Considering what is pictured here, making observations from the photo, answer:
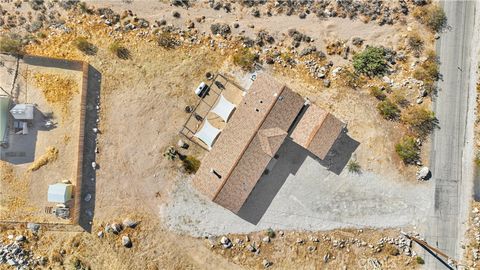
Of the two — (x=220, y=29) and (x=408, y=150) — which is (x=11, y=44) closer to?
(x=220, y=29)

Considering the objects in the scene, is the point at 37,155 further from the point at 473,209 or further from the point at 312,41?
the point at 473,209

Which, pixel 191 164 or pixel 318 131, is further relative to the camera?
pixel 191 164

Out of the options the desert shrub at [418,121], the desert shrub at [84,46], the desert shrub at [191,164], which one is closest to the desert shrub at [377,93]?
the desert shrub at [418,121]

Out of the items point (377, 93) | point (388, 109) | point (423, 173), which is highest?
point (377, 93)

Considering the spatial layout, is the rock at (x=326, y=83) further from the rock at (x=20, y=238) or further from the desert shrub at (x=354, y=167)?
the rock at (x=20, y=238)

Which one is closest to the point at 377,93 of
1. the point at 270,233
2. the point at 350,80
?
→ the point at 350,80

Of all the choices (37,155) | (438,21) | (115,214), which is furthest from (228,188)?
(438,21)

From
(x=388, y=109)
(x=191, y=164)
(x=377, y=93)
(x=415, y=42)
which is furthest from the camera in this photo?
(x=415, y=42)
